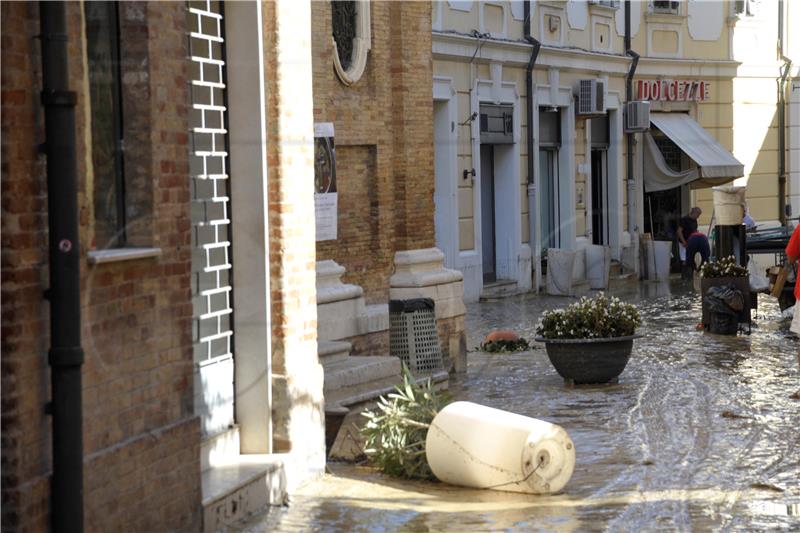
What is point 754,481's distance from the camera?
970 cm

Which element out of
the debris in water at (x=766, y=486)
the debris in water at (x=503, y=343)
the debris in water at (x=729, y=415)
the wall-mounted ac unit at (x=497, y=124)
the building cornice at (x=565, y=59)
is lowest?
the debris in water at (x=766, y=486)

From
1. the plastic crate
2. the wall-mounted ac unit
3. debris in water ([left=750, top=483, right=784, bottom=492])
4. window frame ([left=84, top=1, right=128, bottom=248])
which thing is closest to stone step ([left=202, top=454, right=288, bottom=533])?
window frame ([left=84, top=1, right=128, bottom=248])

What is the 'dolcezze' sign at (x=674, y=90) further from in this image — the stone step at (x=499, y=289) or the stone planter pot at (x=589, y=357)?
the stone planter pot at (x=589, y=357)

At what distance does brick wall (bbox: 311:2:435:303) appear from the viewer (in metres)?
14.9

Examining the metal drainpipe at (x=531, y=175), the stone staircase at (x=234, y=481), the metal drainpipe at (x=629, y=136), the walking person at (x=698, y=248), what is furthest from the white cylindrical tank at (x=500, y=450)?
the metal drainpipe at (x=629, y=136)

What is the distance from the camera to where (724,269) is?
1869 cm

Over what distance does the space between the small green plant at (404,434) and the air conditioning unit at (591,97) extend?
19.3 meters

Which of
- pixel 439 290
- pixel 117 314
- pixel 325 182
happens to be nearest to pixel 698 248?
pixel 439 290

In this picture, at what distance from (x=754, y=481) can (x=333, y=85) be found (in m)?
6.47

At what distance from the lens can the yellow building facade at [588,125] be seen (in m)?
24.6

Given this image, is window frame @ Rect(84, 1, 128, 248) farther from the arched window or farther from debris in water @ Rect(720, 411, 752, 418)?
the arched window

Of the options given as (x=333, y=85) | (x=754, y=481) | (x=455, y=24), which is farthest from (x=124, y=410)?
(x=455, y=24)

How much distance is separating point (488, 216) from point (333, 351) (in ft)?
46.5

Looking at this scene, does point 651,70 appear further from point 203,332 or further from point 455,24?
point 203,332
